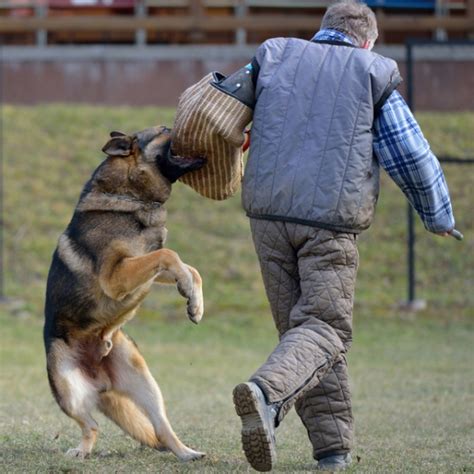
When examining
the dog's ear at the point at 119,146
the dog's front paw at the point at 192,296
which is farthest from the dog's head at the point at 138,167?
A: the dog's front paw at the point at 192,296

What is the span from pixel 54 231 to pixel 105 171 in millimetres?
9407

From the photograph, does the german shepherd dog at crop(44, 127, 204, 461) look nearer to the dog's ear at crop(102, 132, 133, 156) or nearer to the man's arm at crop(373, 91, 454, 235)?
the dog's ear at crop(102, 132, 133, 156)

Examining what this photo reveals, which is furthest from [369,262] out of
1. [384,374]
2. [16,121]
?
[16,121]

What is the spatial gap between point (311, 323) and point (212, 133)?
1.08m

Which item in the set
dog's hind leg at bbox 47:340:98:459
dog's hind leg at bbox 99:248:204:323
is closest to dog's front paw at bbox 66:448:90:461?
dog's hind leg at bbox 47:340:98:459

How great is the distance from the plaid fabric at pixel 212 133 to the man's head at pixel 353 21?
61cm

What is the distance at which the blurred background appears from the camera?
23.5ft

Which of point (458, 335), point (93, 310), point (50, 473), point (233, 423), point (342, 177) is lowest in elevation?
point (458, 335)

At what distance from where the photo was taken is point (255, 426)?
482cm

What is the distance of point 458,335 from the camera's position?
519 inches

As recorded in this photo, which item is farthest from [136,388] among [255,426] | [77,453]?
[255,426]

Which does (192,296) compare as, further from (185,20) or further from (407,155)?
(185,20)

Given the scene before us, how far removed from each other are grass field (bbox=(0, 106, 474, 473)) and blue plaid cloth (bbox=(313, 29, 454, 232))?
1.35 meters

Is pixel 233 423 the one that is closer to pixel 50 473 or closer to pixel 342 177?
pixel 50 473
